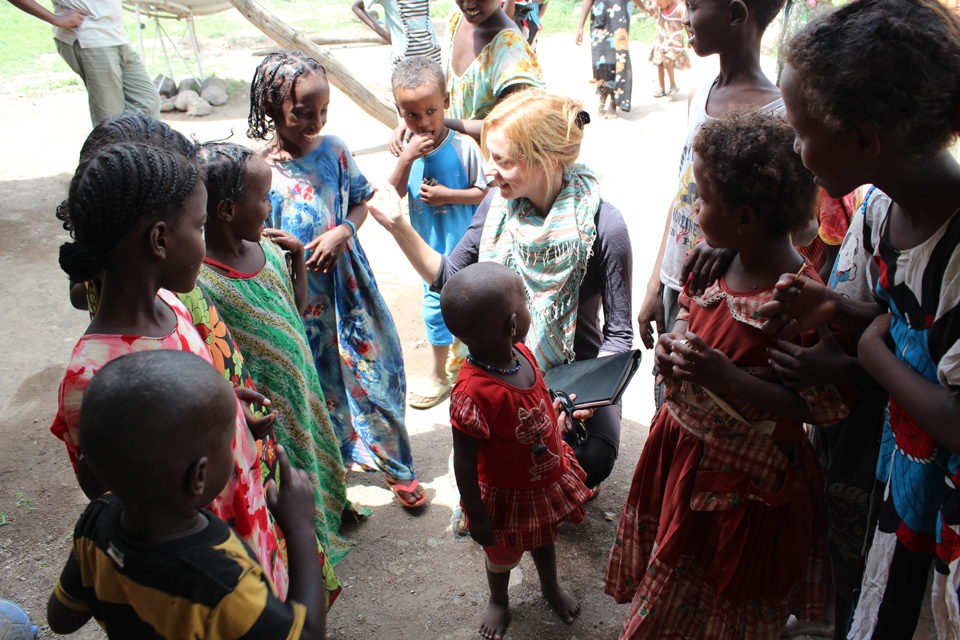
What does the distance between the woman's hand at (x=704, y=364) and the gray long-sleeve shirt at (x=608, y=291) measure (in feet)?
2.46

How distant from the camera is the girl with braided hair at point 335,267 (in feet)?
8.18

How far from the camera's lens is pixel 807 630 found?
6.94ft

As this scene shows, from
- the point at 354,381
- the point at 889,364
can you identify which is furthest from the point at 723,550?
the point at 354,381

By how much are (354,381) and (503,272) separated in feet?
4.17

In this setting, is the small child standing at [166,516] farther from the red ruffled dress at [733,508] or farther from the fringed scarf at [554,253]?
the fringed scarf at [554,253]

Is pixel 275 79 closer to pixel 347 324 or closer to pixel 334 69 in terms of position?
pixel 347 324

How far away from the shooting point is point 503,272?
6.16ft

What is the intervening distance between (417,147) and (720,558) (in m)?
2.16

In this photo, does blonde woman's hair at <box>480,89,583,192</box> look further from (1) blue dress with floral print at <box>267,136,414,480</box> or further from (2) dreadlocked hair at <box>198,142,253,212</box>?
(2) dreadlocked hair at <box>198,142,253,212</box>

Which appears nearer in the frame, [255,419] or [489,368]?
[255,419]

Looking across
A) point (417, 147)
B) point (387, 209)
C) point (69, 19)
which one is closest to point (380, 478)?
point (387, 209)

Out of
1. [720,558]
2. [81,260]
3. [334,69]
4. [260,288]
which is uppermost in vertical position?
[81,260]

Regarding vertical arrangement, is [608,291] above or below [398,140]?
below

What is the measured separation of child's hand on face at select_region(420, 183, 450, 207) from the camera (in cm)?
319
